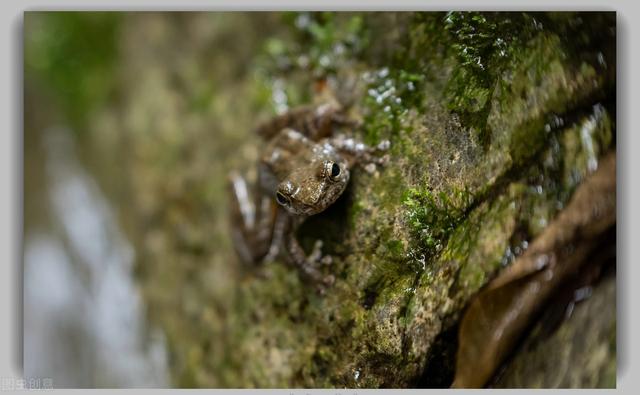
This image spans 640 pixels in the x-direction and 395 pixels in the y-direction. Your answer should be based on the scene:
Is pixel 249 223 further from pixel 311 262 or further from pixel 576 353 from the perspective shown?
pixel 576 353

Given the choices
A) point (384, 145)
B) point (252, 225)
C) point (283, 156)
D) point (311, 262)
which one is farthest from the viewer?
point (252, 225)

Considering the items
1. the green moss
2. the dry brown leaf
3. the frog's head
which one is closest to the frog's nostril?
the frog's head

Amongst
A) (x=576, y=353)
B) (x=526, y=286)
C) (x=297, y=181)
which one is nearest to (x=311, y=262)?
(x=297, y=181)

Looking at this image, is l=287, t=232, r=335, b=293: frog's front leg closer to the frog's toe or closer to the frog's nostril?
the frog's nostril

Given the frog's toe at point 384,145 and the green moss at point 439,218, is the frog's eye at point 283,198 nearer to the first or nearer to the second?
the frog's toe at point 384,145

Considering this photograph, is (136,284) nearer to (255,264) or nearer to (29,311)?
(29,311)

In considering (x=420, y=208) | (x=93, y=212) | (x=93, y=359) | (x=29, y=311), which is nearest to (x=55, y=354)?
(x=93, y=359)
